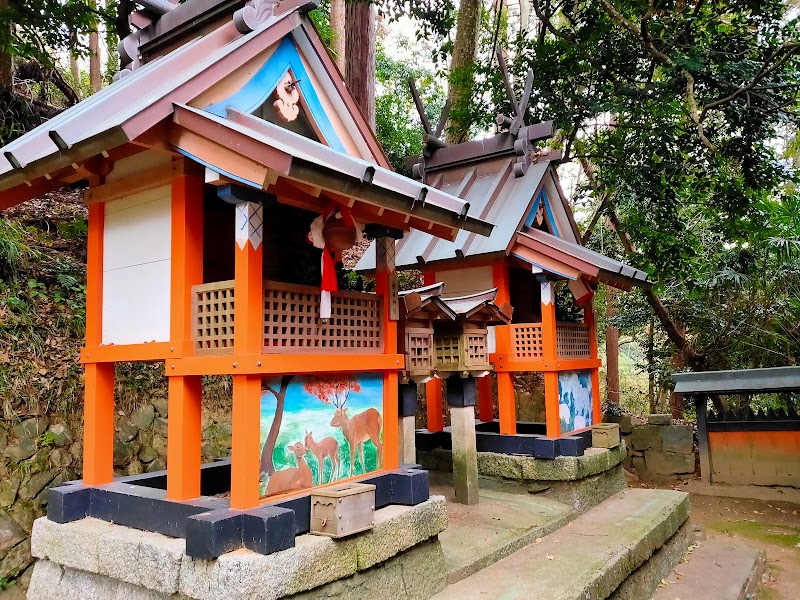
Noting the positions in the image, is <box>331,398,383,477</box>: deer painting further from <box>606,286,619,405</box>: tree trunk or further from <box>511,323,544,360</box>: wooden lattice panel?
<box>606,286,619,405</box>: tree trunk

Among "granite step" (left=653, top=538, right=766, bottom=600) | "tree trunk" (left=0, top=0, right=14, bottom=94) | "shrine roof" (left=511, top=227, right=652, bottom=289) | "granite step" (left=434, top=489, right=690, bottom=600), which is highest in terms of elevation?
"tree trunk" (left=0, top=0, right=14, bottom=94)

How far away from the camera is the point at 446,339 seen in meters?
7.98

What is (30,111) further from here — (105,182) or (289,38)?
(289,38)

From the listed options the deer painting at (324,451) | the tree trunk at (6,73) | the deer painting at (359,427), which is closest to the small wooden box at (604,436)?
the deer painting at (359,427)

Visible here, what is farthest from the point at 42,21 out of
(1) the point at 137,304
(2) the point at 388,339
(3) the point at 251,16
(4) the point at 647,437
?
(4) the point at 647,437

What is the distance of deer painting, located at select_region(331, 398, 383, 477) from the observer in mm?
5406

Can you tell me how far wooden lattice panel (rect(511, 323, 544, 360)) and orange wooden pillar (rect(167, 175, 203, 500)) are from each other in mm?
5568

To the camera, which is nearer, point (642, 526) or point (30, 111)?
point (642, 526)

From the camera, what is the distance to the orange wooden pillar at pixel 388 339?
589 cm

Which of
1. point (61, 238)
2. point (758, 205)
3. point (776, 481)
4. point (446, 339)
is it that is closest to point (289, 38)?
point (446, 339)

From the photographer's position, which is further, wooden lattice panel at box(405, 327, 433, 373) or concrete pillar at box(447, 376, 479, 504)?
concrete pillar at box(447, 376, 479, 504)

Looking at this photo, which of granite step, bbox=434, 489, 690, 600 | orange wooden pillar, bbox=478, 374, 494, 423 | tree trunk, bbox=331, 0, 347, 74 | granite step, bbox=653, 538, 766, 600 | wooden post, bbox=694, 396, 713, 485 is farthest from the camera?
tree trunk, bbox=331, 0, 347, 74

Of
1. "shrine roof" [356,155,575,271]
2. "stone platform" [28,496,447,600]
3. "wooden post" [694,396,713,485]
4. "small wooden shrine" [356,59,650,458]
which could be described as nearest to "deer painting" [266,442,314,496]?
"stone platform" [28,496,447,600]

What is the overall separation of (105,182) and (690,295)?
10879 millimetres
